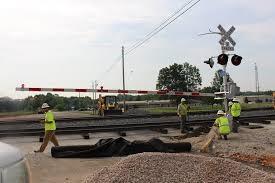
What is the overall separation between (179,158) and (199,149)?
19.6 ft

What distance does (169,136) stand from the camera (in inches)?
766

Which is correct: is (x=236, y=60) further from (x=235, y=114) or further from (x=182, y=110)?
(x=182, y=110)

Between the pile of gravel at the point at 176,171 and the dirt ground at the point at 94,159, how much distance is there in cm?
196

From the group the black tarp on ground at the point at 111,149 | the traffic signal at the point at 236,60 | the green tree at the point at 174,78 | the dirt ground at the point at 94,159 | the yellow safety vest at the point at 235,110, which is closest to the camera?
the dirt ground at the point at 94,159

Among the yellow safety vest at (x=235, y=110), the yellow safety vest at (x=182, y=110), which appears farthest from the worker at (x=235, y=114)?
the yellow safety vest at (x=182, y=110)

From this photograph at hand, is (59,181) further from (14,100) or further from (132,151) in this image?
(132,151)

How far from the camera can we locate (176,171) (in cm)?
810

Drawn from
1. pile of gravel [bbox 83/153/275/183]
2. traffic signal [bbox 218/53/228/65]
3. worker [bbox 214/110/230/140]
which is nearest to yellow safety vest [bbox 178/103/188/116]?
traffic signal [bbox 218/53/228/65]

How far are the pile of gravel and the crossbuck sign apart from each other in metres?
11.5

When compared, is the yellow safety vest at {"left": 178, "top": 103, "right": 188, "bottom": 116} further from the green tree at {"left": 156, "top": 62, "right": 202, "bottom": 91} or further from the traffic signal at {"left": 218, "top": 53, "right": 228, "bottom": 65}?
the green tree at {"left": 156, "top": 62, "right": 202, "bottom": 91}

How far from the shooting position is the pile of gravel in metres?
7.86

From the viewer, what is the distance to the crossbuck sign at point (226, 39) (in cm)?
1964

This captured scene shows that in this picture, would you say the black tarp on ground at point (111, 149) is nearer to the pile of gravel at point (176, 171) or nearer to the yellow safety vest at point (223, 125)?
the yellow safety vest at point (223, 125)

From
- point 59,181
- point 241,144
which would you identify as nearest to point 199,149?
point 241,144
